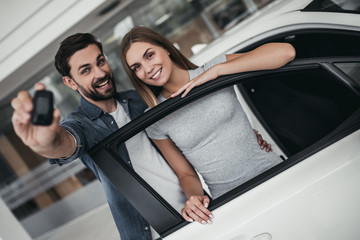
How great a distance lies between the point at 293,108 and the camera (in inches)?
66.5

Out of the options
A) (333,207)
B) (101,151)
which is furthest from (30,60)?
(333,207)

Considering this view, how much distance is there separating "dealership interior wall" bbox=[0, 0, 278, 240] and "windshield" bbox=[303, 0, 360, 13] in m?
3.54

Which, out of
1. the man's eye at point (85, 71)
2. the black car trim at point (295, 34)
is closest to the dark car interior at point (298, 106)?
the black car trim at point (295, 34)

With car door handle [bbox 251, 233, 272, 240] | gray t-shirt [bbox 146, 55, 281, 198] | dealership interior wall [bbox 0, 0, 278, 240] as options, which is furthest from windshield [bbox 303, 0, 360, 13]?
dealership interior wall [bbox 0, 0, 278, 240]

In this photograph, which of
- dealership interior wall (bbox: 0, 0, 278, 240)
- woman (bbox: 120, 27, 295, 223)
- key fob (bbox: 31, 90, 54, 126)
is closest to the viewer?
key fob (bbox: 31, 90, 54, 126)

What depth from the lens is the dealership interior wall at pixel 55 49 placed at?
3.98 meters

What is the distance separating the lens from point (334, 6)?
129 centimetres

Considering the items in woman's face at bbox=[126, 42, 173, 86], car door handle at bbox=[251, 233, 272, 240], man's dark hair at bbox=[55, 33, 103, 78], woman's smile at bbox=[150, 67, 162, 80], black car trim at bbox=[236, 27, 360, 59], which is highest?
man's dark hair at bbox=[55, 33, 103, 78]

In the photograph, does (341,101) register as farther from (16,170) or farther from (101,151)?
(16,170)

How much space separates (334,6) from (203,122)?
835 millimetres

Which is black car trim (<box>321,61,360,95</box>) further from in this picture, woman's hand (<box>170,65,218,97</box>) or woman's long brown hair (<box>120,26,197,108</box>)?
woman's long brown hair (<box>120,26,197,108</box>)

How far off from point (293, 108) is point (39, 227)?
604cm

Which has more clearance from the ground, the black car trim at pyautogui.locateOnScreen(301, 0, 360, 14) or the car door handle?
the black car trim at pyautogui.locateOnScreen(301, 0, 360, 14)

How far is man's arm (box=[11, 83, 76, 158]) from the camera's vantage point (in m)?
0.78
